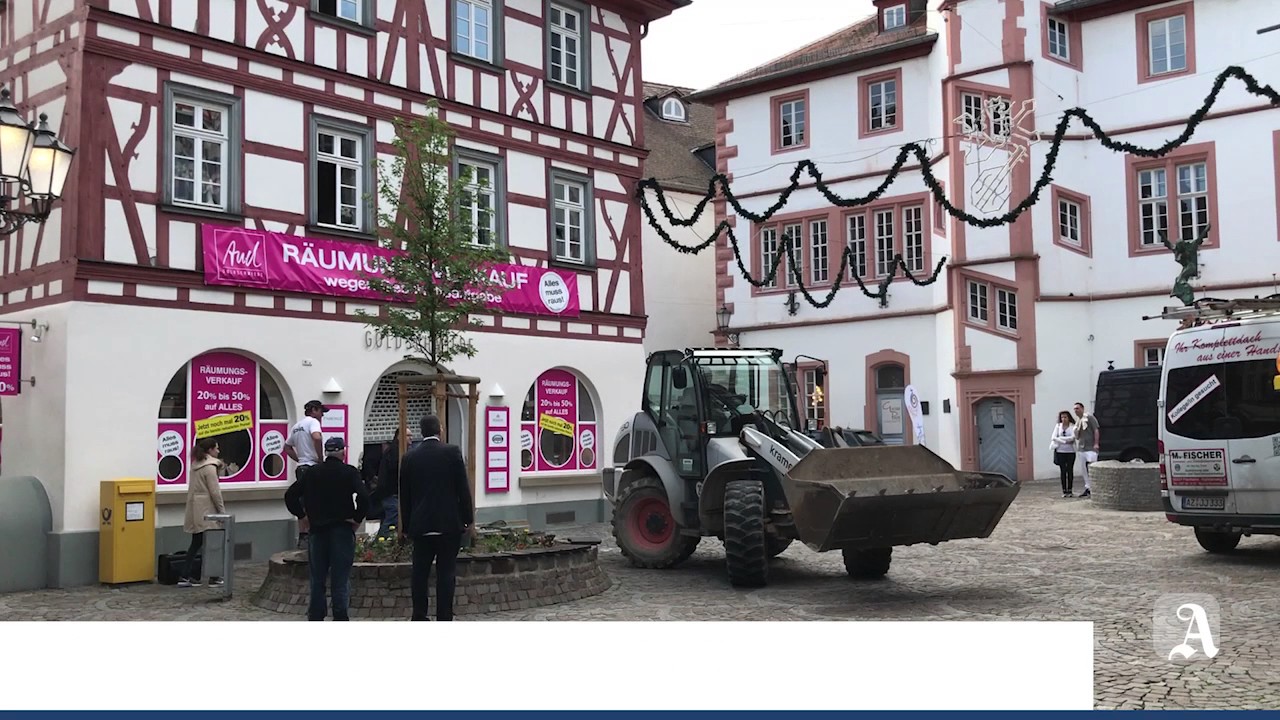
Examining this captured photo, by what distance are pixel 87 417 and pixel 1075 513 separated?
14.7 metres

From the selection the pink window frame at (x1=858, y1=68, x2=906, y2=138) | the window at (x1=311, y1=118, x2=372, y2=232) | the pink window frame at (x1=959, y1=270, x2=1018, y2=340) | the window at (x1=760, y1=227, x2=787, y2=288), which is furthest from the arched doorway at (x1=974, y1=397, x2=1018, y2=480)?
the window at (x1=311, y1=118, x2=372, y2=232)

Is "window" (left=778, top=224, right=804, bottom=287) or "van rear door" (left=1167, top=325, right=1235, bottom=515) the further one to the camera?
"window" (left=778, top=224, right=804, bottom=287)

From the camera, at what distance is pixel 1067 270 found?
29.3 metres

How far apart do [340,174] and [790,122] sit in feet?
63.9

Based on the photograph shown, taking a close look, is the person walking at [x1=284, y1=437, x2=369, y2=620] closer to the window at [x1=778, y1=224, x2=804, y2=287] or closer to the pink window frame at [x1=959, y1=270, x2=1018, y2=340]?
the pink window frame at [x1=959, y1=270, x2=1018, y2=340]

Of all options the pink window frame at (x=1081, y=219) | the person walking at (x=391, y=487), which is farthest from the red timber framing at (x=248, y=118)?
the pink window frame at (x=1081, y=219)

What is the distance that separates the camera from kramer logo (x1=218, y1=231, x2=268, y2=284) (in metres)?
15.5

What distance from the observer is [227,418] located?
51.3 ft

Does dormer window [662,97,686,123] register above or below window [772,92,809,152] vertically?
above

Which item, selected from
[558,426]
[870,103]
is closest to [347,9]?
[558,426]

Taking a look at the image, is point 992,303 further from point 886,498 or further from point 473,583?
point 473,583

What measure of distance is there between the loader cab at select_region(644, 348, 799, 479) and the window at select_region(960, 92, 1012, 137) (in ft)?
55.3

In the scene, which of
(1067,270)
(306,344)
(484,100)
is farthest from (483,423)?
(1067,270)

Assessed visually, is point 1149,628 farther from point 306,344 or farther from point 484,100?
point 484,100
